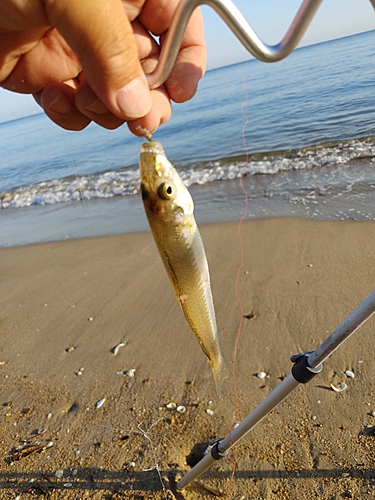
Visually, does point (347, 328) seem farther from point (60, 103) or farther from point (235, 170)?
point (235, 170)

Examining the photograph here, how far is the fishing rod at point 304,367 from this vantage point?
1.69 m

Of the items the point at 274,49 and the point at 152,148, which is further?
the point at 152,148

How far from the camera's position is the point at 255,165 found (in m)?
10.5

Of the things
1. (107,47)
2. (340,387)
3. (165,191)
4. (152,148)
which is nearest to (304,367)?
(165,191)

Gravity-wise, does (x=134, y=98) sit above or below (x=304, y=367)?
above

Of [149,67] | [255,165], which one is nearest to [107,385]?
[149,67]

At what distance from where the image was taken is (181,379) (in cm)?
383

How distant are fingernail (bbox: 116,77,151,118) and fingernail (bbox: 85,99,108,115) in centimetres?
54

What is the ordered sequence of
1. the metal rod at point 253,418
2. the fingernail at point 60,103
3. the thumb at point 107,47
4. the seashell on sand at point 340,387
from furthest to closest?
the seashell on sand at point 340,387
the fingernail at point 60,103
the metal rod at point 253,418
the thumb at point 107,47

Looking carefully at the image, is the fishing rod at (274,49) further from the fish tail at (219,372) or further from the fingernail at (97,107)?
the fingernail at (97,107)

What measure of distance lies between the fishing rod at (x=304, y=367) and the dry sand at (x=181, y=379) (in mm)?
640

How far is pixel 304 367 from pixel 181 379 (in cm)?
212

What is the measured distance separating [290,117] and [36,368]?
14.0 m

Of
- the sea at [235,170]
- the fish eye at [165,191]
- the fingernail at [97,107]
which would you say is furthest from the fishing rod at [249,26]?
the sea at [235,170]
